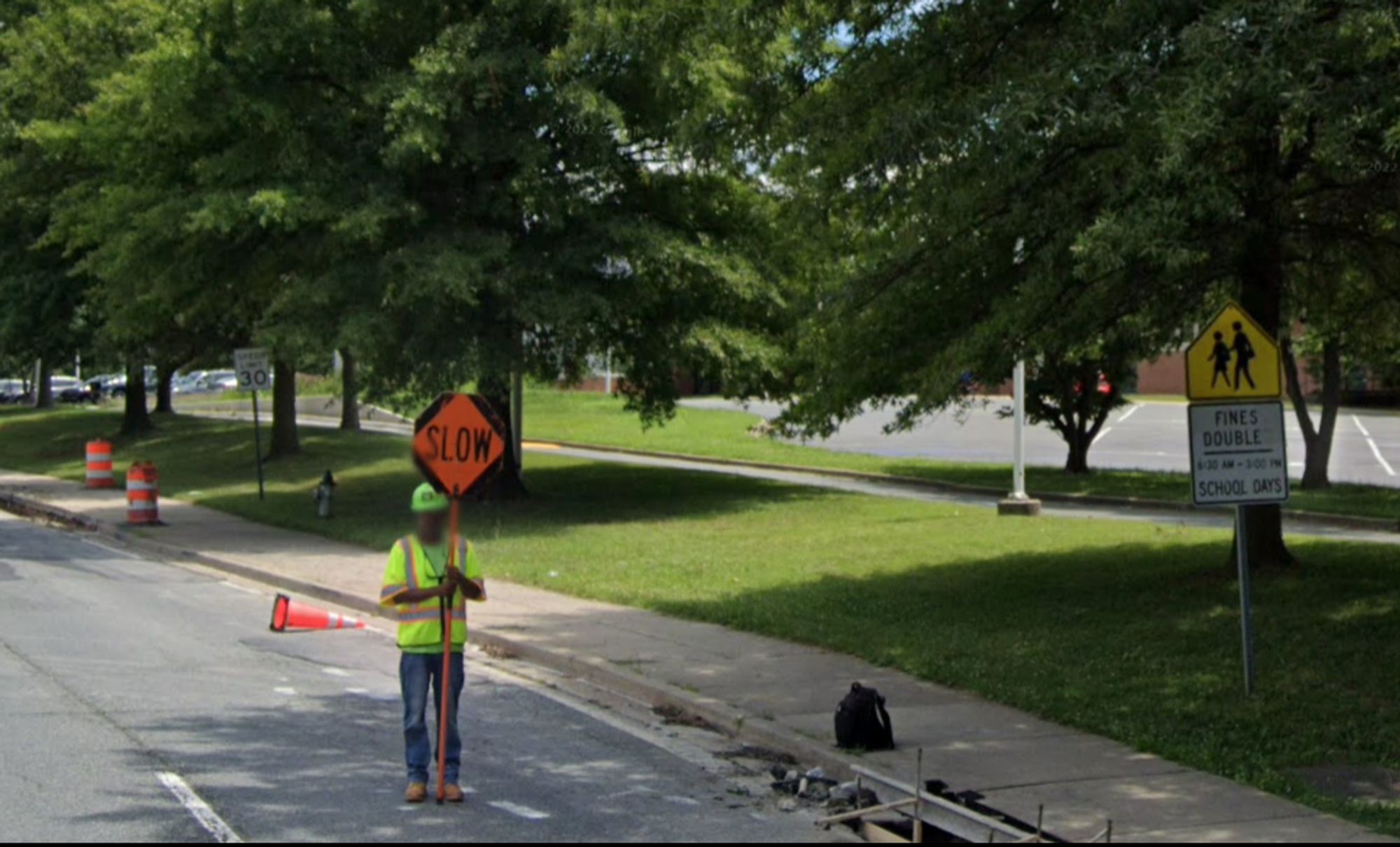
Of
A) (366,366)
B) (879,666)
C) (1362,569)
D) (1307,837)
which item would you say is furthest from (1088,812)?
(366,366)

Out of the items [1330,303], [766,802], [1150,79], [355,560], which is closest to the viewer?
[766,802]

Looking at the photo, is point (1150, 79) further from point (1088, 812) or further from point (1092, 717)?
point (1088, 812)

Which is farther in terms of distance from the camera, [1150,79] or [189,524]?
[189,524]

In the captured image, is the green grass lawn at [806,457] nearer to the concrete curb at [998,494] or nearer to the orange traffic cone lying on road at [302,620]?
the concrete curb at [998,494]

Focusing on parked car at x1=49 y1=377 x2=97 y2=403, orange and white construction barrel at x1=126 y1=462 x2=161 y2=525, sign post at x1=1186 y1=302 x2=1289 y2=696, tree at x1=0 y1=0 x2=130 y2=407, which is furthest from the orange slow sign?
parked car at x1=49 y1=377 x2=97 y2=403

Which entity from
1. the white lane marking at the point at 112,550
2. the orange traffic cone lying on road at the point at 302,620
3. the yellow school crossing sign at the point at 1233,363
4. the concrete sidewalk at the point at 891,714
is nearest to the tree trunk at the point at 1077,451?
the concrete sidewalk at the point at 891,714

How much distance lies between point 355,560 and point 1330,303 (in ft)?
40.2

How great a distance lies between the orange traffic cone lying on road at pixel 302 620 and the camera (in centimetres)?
1446

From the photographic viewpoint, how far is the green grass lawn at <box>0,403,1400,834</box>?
32.9 ft

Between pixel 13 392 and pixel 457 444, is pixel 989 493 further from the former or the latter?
pixel 13 392

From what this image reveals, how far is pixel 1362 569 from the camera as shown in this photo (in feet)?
48.9

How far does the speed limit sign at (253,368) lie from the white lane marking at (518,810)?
20.0 m

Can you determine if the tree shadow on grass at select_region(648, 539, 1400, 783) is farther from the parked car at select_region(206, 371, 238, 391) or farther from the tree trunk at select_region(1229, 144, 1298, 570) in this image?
the parked car at select_region(206, 371, 238, 391)

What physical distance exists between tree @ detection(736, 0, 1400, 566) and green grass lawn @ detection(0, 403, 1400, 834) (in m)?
1.91
